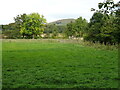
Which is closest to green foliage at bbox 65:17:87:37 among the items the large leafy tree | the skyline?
the large leafy tree

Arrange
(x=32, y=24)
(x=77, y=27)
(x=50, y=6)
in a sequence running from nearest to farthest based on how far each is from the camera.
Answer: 1. (x=50, y=6)
2. (x=32, y=24)
3. (x=77, y=27)

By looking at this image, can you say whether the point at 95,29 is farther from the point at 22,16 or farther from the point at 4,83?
the point at 22,16

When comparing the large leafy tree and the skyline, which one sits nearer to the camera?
the skyline

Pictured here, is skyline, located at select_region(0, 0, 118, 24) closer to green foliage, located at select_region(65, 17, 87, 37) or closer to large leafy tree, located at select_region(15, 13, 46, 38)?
large leafy tree, located at select_region(15, 13, 46, 38)

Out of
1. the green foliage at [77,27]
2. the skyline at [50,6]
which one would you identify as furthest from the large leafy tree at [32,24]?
the skyline at [50,6]

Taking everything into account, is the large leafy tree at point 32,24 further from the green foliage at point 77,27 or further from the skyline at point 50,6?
the skyline at point 50,6

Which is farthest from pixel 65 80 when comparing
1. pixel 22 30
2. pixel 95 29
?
pixel 22 30

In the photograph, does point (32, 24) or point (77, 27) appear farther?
point (77, 27)

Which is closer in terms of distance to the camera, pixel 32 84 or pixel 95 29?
pixel 32 84

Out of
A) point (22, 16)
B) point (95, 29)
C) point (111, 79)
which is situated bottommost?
point (111, 79)

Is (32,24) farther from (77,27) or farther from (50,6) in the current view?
(50,6)

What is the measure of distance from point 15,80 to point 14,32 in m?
69.0

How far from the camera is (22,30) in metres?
69.4

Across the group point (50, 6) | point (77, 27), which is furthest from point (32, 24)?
point (50, 6)
